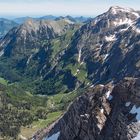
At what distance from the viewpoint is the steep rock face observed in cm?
9200

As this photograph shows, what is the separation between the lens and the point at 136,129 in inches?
3479

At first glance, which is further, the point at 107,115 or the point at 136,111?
the point at 107,115

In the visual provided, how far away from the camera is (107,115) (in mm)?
99250

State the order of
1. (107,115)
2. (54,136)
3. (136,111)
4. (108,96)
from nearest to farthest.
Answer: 1. (136,111)
2. (107,115)
3. (108,96)
4. (54,136)

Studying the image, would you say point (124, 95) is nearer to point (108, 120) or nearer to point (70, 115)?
point (108, 120)

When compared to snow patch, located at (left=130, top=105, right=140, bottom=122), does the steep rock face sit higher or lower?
lower

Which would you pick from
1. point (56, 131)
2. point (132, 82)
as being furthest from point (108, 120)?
point (56, 131)

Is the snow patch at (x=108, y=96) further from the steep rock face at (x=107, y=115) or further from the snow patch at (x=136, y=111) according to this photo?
the snow patch at (x=136, y=111)

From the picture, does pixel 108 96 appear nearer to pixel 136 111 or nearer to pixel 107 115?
pixel 107 115

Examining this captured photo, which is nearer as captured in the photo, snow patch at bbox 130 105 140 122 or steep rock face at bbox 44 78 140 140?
snow patch at bbox 130 105 140 122

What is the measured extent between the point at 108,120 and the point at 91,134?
5109 millimetres

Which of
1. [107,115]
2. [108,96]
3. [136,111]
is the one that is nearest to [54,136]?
[108,96]

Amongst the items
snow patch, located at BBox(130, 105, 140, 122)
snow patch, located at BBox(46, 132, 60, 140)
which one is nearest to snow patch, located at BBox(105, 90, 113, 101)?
snow patch, located at BBox(130, 105, 140, 122)

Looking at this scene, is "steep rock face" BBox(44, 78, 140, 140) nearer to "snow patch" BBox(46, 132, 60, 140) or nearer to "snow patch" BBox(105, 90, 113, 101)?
"snow patch" BBox(105, 90, 113, 101)
